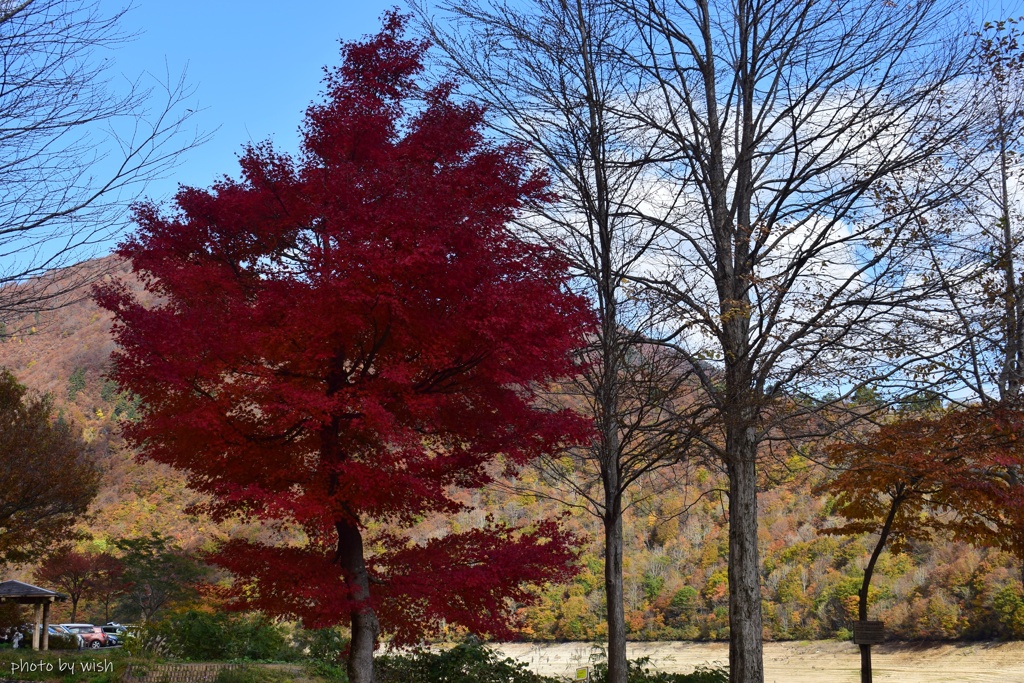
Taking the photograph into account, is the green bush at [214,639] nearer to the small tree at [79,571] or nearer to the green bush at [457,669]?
the green bush at [457,669]

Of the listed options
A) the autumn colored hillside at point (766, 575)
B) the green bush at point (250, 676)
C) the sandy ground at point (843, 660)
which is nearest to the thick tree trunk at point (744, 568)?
the green bush at point (250, 676)

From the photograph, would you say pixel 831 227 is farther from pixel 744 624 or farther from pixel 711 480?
pixel 711 480

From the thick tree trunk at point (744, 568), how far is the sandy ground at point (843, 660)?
46.6ft

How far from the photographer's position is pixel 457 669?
16.7 meters

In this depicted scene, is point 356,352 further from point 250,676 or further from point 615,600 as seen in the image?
point 250,676

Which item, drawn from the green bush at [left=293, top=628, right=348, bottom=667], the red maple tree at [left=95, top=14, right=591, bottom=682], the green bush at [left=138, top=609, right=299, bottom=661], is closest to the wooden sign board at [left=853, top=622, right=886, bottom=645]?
the red maple tree at [left=95, top=14, right=591, bottom=682]

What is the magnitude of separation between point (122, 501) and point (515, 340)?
6309 centimetres

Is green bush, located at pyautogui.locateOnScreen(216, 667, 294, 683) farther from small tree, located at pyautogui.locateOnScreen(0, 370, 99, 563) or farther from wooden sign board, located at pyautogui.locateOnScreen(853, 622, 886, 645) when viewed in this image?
wooden sign board, located at pyautogui.locateOnScreen(853, 622, 886, 645)

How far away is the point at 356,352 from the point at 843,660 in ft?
104

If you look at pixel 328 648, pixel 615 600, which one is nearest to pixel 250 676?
pixel 328 648

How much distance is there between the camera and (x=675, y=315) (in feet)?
38.0

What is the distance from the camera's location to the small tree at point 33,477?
67.1 feet

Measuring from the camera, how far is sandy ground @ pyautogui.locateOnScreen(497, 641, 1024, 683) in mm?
27953

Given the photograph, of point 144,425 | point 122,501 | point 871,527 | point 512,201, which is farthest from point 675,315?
point 122,501
